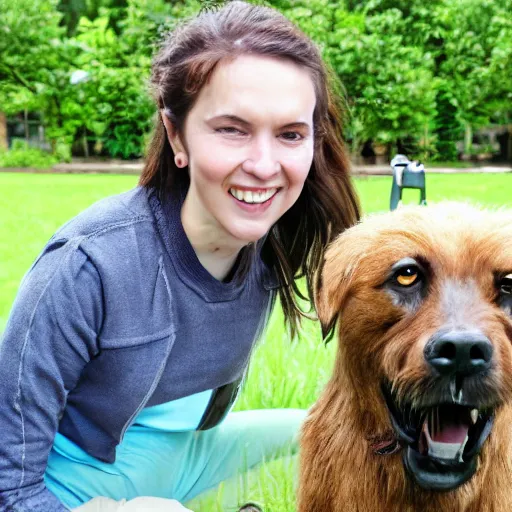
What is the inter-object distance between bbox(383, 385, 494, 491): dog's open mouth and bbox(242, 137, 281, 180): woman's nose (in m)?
0.77

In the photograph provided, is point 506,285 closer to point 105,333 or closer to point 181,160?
point 181,160

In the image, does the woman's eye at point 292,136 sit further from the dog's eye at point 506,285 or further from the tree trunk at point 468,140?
the tree trunk at point 468,140

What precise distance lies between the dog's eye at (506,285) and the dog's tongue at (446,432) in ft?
1.08

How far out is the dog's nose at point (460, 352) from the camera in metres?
1.73

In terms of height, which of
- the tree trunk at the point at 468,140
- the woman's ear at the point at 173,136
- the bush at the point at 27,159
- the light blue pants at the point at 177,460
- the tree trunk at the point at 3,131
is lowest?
the bush at the point at 27,159

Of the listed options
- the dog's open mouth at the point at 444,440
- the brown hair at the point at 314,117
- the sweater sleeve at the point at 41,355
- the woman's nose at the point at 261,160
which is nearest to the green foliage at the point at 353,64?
the brown hair at the point at 314,117

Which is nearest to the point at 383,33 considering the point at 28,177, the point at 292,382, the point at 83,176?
the point at 83,176

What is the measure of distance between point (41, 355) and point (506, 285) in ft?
4.71

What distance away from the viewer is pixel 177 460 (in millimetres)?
3219

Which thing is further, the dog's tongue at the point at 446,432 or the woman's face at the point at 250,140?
the woman's face at the point at 250,140

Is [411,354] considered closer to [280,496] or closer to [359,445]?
[359,445]

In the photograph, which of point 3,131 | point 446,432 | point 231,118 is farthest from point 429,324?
point 3,131

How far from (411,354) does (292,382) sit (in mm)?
2276

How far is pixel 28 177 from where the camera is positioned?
20609 mm
